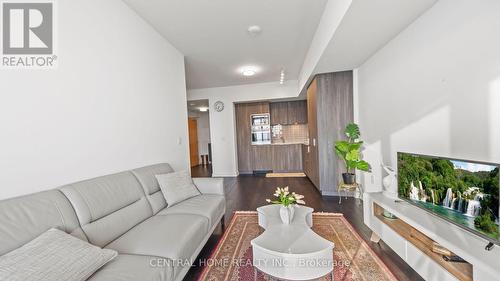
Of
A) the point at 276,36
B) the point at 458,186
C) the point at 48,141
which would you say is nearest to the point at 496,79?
the point at 458,186

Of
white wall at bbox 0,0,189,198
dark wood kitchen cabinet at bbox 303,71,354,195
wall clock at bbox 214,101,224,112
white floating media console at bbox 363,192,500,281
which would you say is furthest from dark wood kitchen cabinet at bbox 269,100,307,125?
white floating media console at bbox 363,192,500,281

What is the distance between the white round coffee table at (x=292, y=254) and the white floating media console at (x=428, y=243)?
0.69 m

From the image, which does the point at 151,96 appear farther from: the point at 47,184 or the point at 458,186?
the point at 458,186

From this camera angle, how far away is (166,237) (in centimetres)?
145

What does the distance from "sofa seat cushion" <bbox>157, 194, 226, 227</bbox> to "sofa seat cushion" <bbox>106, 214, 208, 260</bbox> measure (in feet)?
0.35

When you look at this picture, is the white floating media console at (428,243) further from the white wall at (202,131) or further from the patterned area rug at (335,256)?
the white wall at (202,131)

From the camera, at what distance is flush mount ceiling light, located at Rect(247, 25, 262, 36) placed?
273cm

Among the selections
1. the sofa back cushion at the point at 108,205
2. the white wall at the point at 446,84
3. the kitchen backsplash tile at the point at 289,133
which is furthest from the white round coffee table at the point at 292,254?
the kitchen backsplash tile at the point at 289,133

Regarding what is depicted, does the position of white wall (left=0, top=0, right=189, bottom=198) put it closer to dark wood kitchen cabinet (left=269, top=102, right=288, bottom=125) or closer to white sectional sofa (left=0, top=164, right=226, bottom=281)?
white sectional sofa (left=0, top=164, right=226, bottom=281)

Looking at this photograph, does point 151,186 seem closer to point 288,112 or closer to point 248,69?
point 248,69

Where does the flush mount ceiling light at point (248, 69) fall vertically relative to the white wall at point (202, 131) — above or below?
above

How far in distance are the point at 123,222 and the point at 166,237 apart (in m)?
0.46

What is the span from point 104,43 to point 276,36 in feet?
7.38

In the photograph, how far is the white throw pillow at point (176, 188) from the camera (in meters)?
2.18
